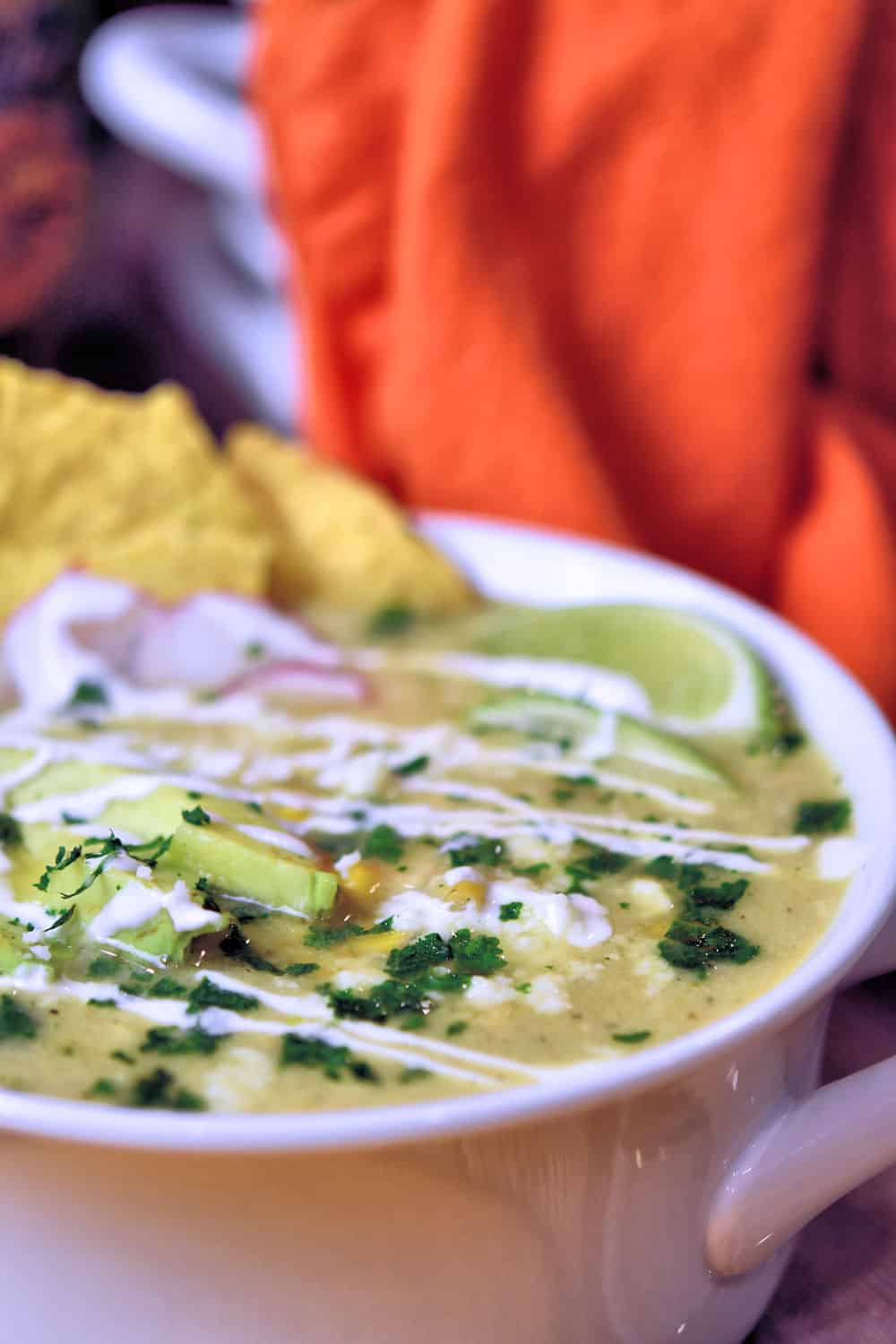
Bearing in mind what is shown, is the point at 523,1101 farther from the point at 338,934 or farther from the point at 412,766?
the point at 412,766

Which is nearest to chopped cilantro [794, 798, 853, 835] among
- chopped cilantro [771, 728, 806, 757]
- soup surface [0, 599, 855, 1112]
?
soup surface [0, 599, 855, 1112]

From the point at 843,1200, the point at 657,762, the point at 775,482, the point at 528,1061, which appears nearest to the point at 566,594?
the point at 775,482

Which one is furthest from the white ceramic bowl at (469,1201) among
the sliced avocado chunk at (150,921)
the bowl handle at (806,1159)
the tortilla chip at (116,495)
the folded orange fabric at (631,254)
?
the tortilla chip at (116,495)

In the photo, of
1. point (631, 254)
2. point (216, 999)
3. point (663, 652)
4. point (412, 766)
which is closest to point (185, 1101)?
point (216, 999)

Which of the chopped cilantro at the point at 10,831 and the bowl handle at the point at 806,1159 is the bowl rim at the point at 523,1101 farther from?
the chopped cilantro at the point at 10,831

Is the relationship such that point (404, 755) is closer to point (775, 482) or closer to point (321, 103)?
point (775, 482)
